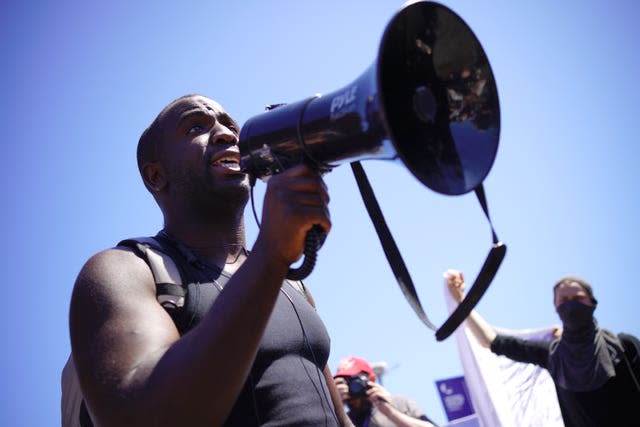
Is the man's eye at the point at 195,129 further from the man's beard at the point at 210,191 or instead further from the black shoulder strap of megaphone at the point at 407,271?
the black shoulder strap of megaphone at the point at 407,271

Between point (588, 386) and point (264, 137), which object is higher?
point (264, 137)

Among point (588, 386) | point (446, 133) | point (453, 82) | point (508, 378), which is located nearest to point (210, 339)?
point (446, 133)

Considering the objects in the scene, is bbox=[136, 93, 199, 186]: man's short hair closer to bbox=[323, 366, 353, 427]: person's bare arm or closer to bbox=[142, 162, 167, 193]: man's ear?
bbox=[142, 162, 167, 193]: man's ear

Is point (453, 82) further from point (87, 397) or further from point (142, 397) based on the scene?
point (87, 397)

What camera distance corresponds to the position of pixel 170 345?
4.01ft

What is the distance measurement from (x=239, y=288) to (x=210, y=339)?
0.43 ft

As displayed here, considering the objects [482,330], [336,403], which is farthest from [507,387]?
[336,403]

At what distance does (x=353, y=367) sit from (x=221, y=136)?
3.49 meters

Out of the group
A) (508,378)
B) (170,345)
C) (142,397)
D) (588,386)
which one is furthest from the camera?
(508,378)

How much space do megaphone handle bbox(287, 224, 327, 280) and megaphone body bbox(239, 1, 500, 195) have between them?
0.18 m

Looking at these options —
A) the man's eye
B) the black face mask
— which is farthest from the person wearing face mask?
the man's eye

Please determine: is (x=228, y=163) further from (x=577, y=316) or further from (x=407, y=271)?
(x=577, y=316)

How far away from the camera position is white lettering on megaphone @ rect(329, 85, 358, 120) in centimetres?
130

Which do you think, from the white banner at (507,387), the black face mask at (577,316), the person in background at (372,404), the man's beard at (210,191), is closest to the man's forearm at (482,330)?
the white banner at (507,387)
